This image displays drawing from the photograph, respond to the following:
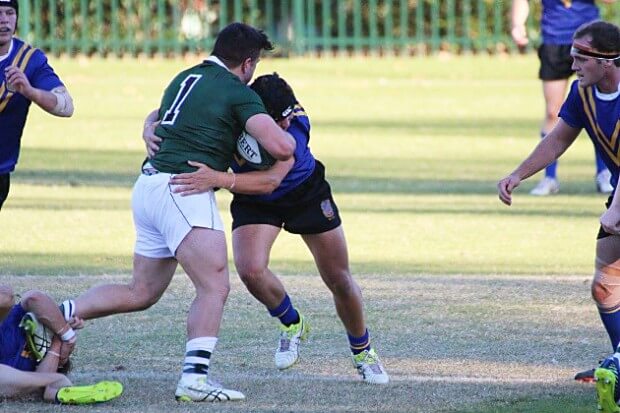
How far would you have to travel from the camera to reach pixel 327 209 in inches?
302

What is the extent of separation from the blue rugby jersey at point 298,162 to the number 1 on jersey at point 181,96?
0.66 meters

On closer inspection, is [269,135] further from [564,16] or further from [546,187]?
[564,16]

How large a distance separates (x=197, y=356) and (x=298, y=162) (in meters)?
1.24

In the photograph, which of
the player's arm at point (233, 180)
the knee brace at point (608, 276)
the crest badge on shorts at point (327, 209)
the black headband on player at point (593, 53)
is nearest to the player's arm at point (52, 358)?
the player's arm at point (233, 180)

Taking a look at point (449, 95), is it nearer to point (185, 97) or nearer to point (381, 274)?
point (381, 274)

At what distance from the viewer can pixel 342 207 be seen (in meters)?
15.0

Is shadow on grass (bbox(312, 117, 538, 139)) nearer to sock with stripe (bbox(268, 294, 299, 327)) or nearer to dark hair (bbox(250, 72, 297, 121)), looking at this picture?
sock with stripe (bbox(268, 294, 299, 327))

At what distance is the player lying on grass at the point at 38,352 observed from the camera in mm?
6949

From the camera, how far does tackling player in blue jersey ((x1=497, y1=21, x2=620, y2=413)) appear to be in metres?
7.23

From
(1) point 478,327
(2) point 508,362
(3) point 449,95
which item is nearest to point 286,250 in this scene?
(1) point 478,327

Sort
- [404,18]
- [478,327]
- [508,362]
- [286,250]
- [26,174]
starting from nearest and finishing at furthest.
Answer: [508,362], [478,327], [286,250], [26,174], [404,18]

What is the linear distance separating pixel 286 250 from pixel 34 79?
4895mm

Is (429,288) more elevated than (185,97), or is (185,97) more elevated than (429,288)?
(185,97)

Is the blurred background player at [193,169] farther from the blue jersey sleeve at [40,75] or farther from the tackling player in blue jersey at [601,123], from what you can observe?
the tackling player in blue jersey at [601,123]
